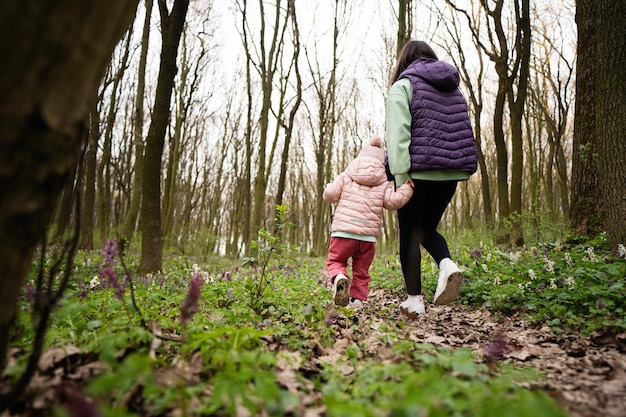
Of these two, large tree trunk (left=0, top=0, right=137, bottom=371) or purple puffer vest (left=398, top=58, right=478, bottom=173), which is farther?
purple puffer vest (left=398, top=58, right=478, bottom=173)

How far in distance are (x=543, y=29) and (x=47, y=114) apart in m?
17.7

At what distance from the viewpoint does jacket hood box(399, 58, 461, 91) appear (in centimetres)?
321

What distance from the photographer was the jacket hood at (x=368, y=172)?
3.59 metres

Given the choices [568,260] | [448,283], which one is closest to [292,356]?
[448,283]

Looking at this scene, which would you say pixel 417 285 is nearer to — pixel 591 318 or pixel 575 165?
pixel 591 318

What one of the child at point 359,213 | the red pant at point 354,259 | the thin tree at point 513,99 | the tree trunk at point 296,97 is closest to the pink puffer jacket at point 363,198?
the child at point 359,213

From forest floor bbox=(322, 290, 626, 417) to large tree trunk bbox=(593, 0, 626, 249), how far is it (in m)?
1.44

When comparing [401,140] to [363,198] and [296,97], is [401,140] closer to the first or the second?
[363,198]

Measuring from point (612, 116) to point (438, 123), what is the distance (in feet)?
5.86

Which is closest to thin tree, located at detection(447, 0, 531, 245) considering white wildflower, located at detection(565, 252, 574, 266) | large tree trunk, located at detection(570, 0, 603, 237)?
large tree trunk, located at detection(570, 0, 603, 237)

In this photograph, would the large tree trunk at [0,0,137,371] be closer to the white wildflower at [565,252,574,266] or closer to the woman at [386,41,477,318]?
the woman at [386,41,477,318]

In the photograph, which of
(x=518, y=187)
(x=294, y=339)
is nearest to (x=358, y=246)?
(x=294, y=339)

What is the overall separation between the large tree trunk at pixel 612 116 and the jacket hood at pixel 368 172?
2107 millimetres

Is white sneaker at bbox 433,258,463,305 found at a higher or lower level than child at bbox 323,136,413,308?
lower
